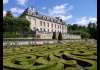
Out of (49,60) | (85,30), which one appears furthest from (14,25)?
(85,30)

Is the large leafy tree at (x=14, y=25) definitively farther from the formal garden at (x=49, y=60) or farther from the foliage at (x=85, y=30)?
the foliage at (x=85, y=30)

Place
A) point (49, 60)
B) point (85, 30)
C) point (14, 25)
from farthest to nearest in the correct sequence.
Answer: point (85, 30) < point (14, 25) < point (49, 60)

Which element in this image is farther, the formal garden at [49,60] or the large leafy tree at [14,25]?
the large leafy tree at [14,25]

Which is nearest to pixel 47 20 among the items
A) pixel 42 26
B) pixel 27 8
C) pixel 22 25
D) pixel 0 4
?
pixel 42 26

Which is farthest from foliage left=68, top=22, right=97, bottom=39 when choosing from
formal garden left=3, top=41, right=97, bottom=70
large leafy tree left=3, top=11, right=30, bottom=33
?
formal garden left=3, top=41, right=97, bottom=70

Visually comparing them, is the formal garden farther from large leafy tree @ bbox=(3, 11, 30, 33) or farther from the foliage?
the foliage

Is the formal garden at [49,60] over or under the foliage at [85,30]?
under

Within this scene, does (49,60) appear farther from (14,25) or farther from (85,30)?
(85,30)

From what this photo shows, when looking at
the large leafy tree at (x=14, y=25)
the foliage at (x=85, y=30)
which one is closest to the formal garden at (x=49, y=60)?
the large leafy tree at (x=14, y=25)

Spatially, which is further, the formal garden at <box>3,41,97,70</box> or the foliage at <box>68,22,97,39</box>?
the foliage at <box>68,22,97,39</box>

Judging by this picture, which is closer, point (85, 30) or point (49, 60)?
point (49, 60)

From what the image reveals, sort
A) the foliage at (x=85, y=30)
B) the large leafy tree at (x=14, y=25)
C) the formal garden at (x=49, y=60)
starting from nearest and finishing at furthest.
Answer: the formal garden at (x=49, y=60)
the large leafy tree at (x=14, y=25)
the foliage at (x=85, y=30)

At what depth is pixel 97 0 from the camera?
89 centimetres

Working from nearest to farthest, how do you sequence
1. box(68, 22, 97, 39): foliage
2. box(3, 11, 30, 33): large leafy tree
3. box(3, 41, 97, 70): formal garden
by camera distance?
box(3, 41, 97, 70): formal garden, box(3, 11, 30, 33): large leafy tree, box(68, 22, 97, 39): foliage
